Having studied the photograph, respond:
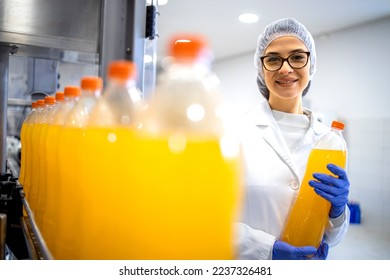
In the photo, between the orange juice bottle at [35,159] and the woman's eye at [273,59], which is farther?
the woman's eye at [273,59]

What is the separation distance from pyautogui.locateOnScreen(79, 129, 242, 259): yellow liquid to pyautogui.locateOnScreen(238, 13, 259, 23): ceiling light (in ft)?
9.77

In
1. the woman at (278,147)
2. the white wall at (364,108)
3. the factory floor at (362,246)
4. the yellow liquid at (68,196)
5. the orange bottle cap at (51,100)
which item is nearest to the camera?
the yellow liquid at (68,196)

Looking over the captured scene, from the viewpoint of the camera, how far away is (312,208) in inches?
33.8

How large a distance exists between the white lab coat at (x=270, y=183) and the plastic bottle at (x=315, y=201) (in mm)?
115

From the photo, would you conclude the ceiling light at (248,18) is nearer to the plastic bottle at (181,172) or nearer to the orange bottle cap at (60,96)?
the orange bottle cap at (60,96)

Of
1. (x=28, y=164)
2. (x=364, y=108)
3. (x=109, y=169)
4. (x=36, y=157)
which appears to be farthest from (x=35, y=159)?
(x=364, y=108)

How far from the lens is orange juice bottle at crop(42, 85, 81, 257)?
55cm

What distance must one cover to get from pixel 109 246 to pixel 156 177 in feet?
0.36

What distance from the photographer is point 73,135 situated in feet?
1.57

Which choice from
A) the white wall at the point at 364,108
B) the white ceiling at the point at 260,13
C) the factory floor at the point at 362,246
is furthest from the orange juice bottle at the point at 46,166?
the white wall at the point at 364,108

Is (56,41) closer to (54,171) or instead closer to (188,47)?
(54,171)

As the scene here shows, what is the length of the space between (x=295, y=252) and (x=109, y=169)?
1.97 feet

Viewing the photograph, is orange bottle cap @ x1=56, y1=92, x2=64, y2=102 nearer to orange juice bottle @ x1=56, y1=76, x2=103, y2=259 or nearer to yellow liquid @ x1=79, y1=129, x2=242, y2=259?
orange juice bottle @ x1=56, y1=76, x2=103, y2=259

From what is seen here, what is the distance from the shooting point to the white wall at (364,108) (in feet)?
10.2
